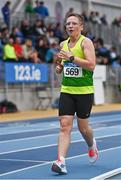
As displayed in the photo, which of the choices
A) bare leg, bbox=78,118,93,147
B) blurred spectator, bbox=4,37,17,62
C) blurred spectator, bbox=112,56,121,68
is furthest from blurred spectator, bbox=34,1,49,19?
bare leg, bbox=78,118,93,147

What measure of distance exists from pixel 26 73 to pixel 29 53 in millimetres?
910

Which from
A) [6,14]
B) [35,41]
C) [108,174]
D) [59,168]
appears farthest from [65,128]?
[6,14]

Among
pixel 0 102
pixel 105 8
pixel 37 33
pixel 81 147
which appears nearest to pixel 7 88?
pixel 0 102

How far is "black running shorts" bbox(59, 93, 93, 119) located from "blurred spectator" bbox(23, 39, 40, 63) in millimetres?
13448

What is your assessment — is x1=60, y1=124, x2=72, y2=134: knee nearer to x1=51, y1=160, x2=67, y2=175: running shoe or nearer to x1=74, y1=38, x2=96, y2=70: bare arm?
x1=51, y1=160, x2=67, y2=175: running shoe

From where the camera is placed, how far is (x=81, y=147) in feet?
32.6

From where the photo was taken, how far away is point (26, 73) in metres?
20.5

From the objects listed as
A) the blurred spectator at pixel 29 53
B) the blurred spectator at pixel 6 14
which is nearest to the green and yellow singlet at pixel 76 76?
the blurred spectator at pixel 29 53

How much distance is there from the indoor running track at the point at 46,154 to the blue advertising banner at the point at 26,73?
5.09 meters

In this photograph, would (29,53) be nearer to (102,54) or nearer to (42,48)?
(42,48)

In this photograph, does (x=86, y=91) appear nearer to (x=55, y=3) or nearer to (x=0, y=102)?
(x=0, y=102)

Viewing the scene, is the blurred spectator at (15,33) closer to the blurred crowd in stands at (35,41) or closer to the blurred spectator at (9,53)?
the blurred crowd in stands at (35,41)

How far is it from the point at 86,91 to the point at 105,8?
27174 mm

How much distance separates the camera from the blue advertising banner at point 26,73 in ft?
64.5
